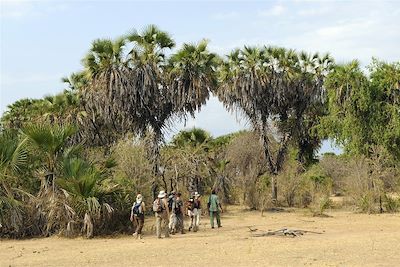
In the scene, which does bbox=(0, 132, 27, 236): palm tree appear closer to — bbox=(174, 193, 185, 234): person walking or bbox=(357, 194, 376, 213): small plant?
bbox=(174, 193, 185, 234): person walking

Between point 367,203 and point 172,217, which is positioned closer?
point 172,217

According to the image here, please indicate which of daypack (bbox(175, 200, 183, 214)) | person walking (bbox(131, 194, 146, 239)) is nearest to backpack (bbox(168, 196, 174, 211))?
daypack (bbox(175, 200, 183, 214))

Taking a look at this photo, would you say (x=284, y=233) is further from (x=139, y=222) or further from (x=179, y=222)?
(x=139, y=222)

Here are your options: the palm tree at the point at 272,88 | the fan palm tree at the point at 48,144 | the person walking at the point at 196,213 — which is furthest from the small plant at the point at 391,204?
the fan palm tree at the point at 48,144

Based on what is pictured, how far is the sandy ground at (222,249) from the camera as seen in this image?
12148 millimetres

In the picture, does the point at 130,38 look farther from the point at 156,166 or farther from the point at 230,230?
the point at 230,230

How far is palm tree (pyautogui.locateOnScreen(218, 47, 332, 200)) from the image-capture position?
→ 34656 millimetres

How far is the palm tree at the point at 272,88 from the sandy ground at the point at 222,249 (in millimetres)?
15664

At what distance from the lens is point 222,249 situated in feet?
46.3

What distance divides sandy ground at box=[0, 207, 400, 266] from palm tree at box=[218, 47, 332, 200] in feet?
51.4

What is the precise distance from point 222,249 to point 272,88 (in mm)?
22206

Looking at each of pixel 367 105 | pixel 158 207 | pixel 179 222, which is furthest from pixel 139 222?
pixel 367 105

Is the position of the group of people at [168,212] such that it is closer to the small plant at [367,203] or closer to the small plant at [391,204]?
the small plant at [367,203]

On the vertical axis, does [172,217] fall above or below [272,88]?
below
